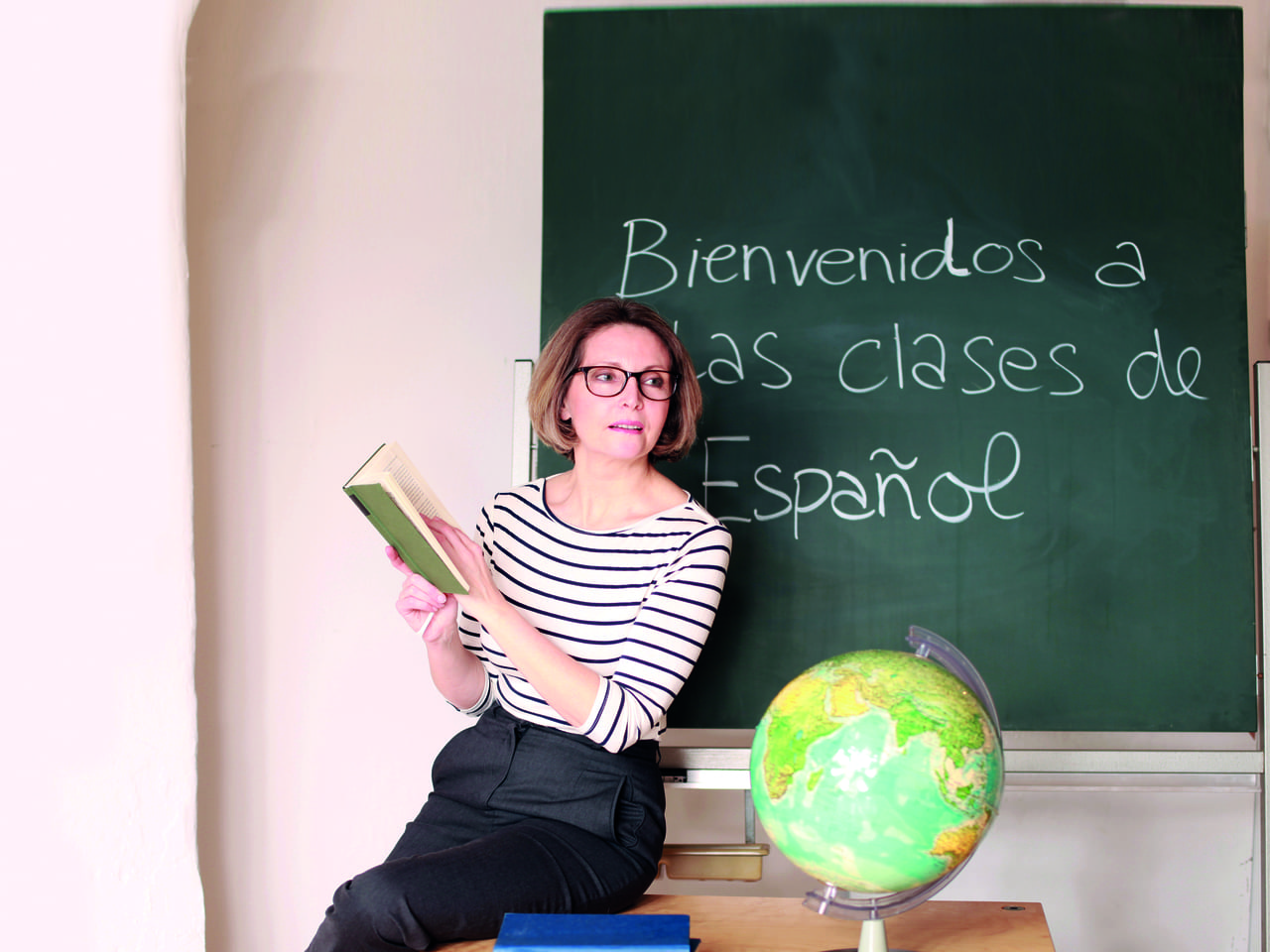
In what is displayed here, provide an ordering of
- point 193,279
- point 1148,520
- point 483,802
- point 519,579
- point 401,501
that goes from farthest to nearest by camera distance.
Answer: point 193,279 → point 1148,520 → point 519,579 → point 483,802 → point 401,501

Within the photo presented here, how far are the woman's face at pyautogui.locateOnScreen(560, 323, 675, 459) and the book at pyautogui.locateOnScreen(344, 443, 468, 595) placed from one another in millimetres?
297

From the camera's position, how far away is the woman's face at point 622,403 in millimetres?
1653

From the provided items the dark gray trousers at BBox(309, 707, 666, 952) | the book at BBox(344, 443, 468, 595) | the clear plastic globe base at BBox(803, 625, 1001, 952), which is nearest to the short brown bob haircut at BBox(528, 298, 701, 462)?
the book at BBox(344, 443, 468, 595)

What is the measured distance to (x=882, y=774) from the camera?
100 centimetres

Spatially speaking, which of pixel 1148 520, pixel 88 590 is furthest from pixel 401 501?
pixel 1148 520

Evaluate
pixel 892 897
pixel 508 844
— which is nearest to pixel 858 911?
pixel 892 897

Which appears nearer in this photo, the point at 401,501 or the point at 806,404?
the point at 401,501

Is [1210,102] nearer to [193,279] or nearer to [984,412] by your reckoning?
[984,412]

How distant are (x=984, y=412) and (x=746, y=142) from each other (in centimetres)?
70

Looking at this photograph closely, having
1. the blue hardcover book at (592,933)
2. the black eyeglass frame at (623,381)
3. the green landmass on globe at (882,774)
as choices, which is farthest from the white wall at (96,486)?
the green landmass on globe at (882,774)

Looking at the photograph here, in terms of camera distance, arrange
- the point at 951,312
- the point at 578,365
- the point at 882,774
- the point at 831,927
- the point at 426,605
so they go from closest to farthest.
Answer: the point at 882,774
the point at 831,927
the point at 426,605
the point at 578,365
the point at 951,312

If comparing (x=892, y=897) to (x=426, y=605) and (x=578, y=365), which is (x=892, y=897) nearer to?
(x=426, y=605)

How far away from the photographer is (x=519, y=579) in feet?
5.55

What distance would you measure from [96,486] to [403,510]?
1.03m
